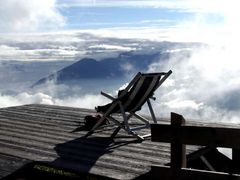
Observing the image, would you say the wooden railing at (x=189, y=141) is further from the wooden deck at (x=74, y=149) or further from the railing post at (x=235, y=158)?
the wooden deck at (x=74, y=149)

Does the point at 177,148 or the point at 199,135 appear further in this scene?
the point at 177,148

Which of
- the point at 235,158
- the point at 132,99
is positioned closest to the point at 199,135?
the point at 235,158

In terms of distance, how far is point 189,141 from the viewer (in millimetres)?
5195

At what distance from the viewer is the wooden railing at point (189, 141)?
5.05 m

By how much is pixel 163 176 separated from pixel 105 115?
3.38m

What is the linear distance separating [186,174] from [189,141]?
34 centimetres

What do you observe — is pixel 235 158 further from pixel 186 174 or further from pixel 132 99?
pixel 132 99

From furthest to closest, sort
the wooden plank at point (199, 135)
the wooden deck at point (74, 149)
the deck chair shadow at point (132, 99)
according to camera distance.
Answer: the deck chair shadow at point (132, 99) < the wooden deck at point (74, 149) < the wooden plank at point (199, 135)

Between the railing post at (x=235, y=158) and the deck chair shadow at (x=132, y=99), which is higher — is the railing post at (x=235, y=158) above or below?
below

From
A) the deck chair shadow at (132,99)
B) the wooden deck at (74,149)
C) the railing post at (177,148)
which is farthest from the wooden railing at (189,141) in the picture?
the deck chair shadow at (132,99)

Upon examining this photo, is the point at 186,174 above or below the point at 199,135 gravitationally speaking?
below

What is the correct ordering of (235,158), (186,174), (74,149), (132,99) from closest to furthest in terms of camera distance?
(235,158)
(186,174)
(74,149)
(132,99)

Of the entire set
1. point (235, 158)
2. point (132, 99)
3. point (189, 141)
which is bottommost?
point (235, 158)

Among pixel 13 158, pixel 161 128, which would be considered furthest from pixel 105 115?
pixel 161 128
